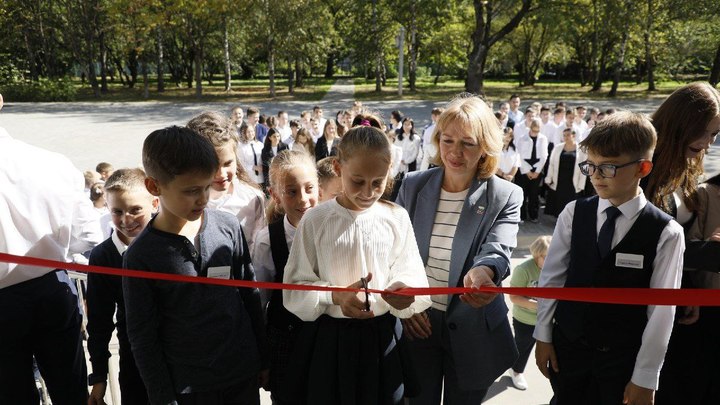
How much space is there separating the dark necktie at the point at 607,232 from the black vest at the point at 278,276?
1.40m

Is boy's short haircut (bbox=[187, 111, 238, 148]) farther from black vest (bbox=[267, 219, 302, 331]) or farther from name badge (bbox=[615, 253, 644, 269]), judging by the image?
name badge (bbox=[615, 253, 644, 269])

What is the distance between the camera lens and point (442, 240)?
2.49 metres

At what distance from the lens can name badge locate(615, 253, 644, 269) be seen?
2131mm

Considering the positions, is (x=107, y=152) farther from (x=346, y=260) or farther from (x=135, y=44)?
(x=135, y=44)

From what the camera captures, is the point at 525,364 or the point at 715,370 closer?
the point at 715,370

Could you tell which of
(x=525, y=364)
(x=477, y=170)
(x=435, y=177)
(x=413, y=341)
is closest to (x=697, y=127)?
(x=477, y=170)

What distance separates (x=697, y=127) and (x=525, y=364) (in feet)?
7.24

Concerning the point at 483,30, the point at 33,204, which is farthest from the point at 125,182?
the point at 483,30

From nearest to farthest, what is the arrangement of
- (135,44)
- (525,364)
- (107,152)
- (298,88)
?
(525,364)
(107,152)
(135,44)
(298,88)

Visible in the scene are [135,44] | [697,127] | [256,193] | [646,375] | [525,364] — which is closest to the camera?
[646,375]

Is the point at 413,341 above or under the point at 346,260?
under

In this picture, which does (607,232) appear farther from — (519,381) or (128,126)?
(128,126)

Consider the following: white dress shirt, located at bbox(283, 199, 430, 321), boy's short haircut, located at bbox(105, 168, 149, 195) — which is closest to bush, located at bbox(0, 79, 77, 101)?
boy's short haircut, located at bbox(105, 168, 149, 195)

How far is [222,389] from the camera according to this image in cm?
224
